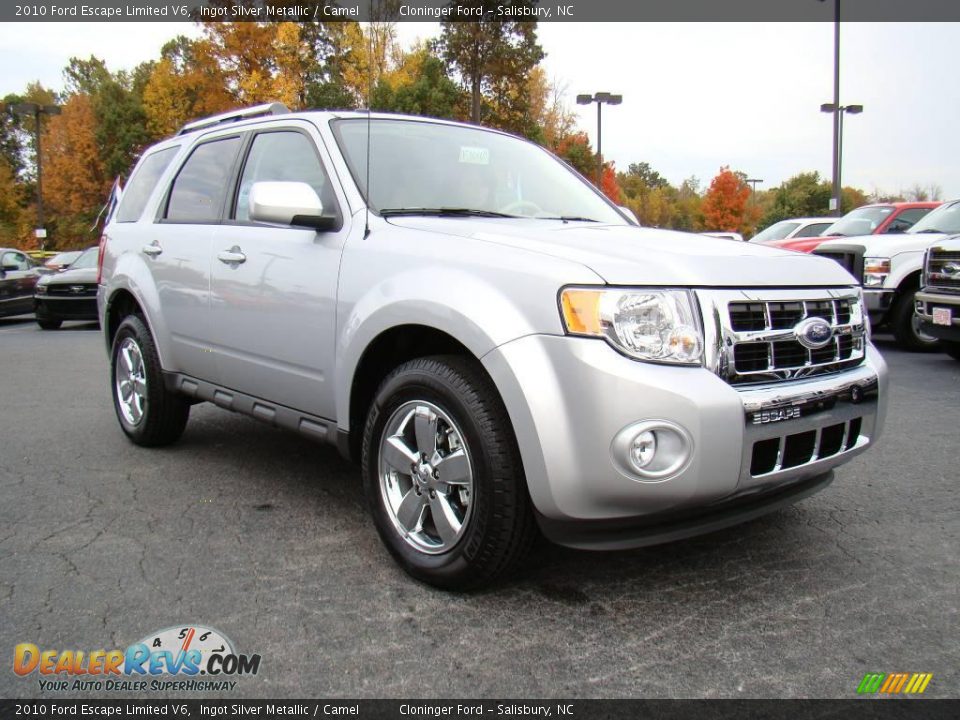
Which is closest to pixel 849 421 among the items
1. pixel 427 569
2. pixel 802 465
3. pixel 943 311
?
pixel 802 465

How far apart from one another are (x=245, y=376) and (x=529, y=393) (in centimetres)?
192

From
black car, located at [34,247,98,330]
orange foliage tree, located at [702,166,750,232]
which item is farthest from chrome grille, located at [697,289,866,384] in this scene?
orange foliage tree, located at [702,166,750,232]

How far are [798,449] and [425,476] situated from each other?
50.8 inches

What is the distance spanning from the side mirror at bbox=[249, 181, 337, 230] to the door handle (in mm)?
564

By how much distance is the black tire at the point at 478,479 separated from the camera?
263 centimetres

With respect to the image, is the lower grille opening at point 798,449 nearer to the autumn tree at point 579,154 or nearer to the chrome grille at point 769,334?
the chrome grille at point 769,334

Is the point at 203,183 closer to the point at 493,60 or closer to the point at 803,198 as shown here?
the point at 493,60

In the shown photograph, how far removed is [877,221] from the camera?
41.6ft

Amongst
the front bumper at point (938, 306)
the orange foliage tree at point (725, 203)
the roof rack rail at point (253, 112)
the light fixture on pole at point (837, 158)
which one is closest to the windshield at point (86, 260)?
the roof rack rail at point (253, 112)

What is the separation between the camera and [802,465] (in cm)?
272

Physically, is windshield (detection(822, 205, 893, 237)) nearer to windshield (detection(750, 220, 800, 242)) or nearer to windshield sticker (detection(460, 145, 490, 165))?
windshield (detection(750, 220, 800, 242))

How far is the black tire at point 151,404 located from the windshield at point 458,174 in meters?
1.95
